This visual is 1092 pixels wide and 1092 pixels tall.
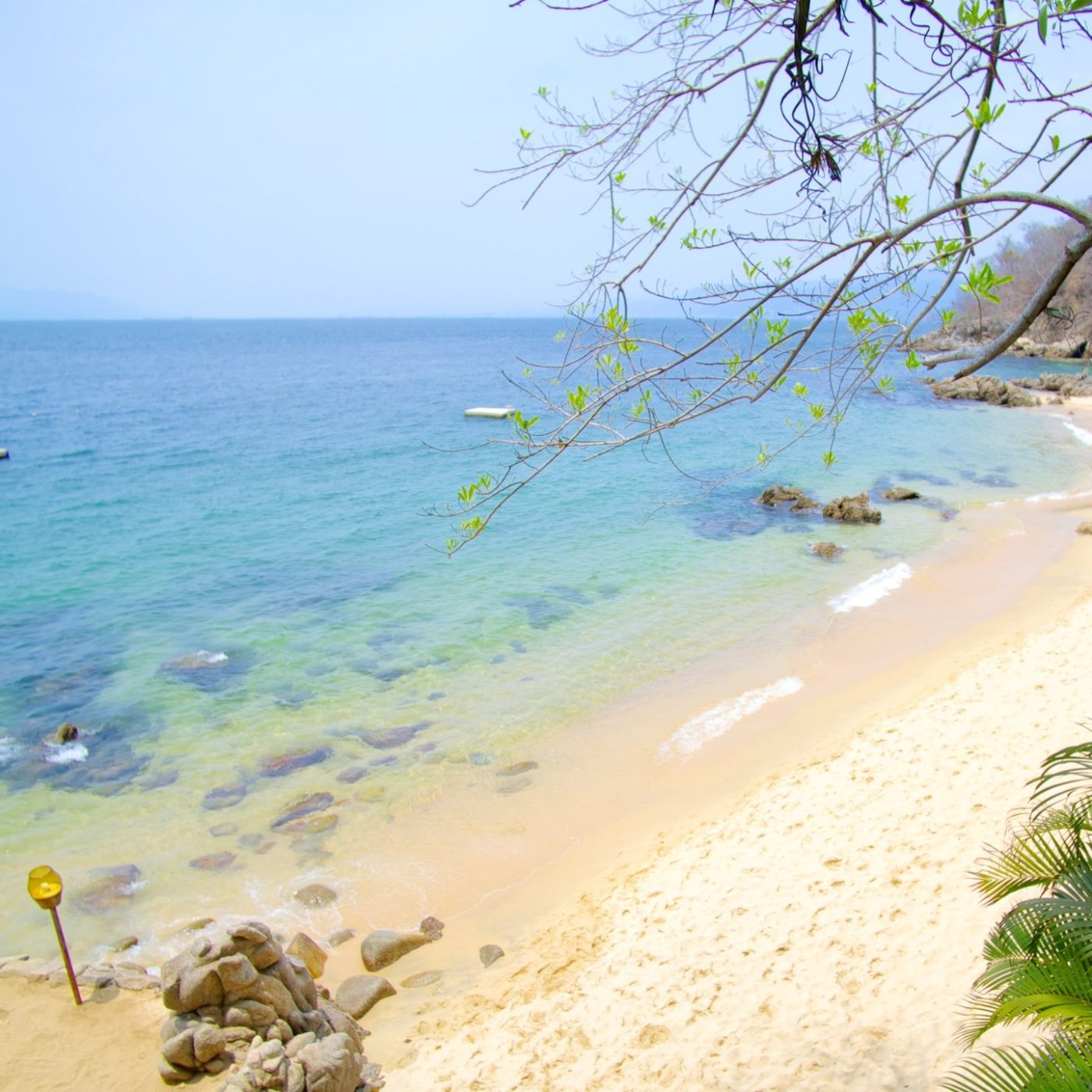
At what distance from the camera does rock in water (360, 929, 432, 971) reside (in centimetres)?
727

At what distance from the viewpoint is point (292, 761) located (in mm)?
10648

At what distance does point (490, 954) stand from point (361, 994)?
3.67 feet

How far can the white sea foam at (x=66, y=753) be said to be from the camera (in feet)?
35.7

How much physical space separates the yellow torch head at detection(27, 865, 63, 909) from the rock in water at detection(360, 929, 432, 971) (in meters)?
2.52

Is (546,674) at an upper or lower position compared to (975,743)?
lower

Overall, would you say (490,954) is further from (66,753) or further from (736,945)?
(66,753)

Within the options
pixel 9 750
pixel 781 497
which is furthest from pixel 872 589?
pixel 9 750

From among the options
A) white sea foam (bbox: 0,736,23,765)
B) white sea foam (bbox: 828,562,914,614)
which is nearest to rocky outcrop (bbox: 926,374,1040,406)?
white sea foam (bbox: 828,562,914,614)

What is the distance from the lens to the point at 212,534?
68.0 feet

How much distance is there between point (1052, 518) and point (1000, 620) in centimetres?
854

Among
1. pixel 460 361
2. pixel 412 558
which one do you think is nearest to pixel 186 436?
pixel 412 558

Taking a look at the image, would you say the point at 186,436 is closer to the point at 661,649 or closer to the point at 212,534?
the point at 212,534

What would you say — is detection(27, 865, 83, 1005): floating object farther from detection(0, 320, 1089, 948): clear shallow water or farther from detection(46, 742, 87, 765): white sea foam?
detection(46, 742, 87, 765): white sea foam

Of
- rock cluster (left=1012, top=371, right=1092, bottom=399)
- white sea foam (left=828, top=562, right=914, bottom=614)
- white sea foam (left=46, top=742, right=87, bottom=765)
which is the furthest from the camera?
rock cluster (left=1012, top=371, right=1092, bottom=399)
